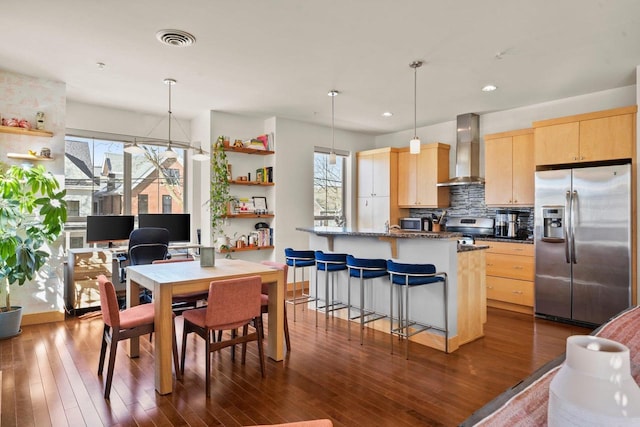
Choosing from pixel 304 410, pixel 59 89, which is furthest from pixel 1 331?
pixel 304 410

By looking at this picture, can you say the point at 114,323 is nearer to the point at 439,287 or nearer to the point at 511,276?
the point at 439,287

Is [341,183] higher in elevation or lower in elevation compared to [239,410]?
higher

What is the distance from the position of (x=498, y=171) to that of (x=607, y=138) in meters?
1.35

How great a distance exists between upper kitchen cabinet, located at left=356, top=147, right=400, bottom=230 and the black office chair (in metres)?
3.69

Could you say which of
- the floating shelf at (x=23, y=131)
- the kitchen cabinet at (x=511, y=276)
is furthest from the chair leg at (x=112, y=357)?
the kitchen cabinet at (x=511, y=276)

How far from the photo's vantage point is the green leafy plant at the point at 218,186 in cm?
547

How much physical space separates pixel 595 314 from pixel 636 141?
1922mm

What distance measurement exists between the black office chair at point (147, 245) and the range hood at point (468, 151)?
4.25 metres

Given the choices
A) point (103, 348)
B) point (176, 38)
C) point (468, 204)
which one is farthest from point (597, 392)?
point (468, 204)

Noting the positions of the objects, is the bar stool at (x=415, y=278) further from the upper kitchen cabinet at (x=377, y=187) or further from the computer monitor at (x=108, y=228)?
the computer monitor at (x=108, y=228)

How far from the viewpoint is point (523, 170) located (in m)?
5.10

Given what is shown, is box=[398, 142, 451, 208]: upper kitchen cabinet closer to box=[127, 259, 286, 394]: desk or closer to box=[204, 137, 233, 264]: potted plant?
box=[204, 137, 233, 264]: potted plant

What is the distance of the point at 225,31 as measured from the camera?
318 centimetres

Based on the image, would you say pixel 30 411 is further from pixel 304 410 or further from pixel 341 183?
pixel 341 183
